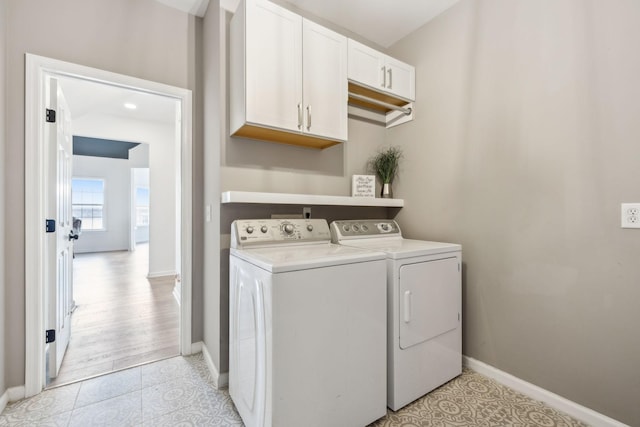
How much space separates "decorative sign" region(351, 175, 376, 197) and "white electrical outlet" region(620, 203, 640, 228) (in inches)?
56.7

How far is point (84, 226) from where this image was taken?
7438 millimetres

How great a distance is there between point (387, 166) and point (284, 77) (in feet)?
3.83

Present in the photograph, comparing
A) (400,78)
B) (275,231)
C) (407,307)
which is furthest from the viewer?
(400,78)

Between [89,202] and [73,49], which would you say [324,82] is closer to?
[73,49]

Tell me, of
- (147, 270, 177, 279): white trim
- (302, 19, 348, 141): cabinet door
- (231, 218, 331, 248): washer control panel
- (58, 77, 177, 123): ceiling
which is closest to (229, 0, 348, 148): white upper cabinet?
(302, 19, 348, 141): cabinet door

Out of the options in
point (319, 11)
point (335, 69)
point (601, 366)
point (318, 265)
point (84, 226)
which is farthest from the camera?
point (84, 226)

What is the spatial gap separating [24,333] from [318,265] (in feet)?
6.06

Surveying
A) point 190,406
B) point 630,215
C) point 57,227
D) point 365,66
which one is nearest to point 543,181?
point 630,215

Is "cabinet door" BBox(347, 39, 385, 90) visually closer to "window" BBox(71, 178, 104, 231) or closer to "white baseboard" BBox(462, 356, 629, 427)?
"white baseboard" BBox(462, 356, 629, 427)

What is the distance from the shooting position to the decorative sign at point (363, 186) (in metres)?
2.30

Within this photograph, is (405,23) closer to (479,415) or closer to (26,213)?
(479,415)

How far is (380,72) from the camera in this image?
2.19 metres

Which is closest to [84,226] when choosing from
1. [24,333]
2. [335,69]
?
[24,333]

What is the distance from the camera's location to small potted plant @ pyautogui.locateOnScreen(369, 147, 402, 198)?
2.46 m
